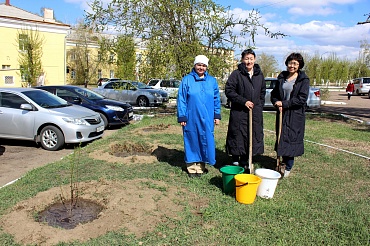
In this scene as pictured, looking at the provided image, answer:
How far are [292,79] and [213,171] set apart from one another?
186cm

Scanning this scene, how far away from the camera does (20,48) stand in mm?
30688

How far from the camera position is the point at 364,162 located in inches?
240

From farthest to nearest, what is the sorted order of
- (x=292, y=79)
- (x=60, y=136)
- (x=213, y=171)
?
1. (x=60, y=136)
2. (x=213, y=171)
3. (x=292, y=79)

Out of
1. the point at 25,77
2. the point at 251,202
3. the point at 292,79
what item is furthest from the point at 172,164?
the point at 25,77

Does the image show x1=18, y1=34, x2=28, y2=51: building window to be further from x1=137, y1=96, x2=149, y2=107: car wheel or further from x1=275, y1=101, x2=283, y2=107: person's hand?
x1=275, y1=101, x2=283, y2=107: person's hand

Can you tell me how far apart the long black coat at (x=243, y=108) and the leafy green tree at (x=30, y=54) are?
2944 centimetres

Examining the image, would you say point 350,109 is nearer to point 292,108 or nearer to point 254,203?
point 292,108

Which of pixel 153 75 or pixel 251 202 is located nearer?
pixel 251 202

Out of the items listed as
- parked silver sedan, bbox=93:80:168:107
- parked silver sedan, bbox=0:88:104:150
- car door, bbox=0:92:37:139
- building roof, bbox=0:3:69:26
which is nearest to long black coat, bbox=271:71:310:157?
parked silver sedan, bbox=0:88:104:150

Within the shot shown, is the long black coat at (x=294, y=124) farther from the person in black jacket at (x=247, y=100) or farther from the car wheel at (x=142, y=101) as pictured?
the car wheel at (x=142, y=101)

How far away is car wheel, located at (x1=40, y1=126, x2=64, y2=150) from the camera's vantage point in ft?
25.2

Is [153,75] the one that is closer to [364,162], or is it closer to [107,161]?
[107,161]

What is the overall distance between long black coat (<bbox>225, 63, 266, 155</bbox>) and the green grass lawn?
0.61 meters

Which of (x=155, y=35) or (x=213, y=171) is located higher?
(x=155, y=35)
